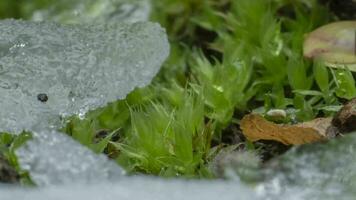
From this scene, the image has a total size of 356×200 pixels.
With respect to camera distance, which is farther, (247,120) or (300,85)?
(300,85)

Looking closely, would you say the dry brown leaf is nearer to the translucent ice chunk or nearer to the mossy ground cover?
the mossy ground cover

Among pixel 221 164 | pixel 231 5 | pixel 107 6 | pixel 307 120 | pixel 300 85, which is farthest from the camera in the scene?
pixel 107 6

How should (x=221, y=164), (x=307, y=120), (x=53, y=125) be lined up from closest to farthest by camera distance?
(x=221, y=164), (x=53, y=125), (x=307, y=120)

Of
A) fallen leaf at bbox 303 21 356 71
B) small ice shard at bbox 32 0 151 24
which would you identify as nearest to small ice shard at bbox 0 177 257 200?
fallen leaf at bbox 303 21 356 71

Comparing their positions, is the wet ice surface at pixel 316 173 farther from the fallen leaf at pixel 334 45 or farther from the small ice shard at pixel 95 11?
the small ice shard at pixel 95 11

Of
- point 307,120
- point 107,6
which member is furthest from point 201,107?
point 107,6

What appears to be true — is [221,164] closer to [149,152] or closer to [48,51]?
[149,152]

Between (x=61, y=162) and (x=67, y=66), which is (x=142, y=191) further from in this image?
(x=67, y=66)
